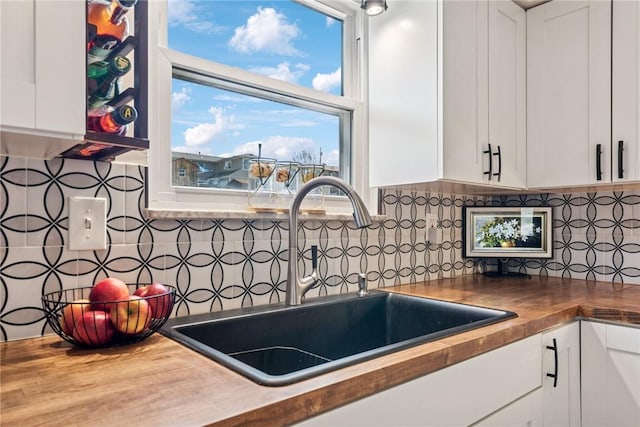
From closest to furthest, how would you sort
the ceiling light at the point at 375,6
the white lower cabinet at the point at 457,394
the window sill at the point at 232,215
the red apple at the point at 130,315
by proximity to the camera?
the white lower cabinet at the point at 457,394
the red apple at the point at 130,315
the window sill at the point at 232,215
the ceiling light at the point at 375,6

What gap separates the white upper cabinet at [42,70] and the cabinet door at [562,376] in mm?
1314

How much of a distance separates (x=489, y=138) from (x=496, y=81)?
0.25 m

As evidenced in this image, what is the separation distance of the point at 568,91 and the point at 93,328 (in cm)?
194

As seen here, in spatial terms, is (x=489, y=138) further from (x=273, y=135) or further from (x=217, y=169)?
(x=217, y=169)

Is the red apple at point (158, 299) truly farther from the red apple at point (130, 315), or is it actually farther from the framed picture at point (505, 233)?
the framed picture at point (505, 233)

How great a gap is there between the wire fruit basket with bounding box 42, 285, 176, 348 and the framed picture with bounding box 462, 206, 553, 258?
63.4 inches

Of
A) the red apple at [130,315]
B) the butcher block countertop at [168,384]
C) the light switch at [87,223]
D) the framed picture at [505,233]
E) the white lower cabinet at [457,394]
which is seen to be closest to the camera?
the butcher block countertop at [168,384]

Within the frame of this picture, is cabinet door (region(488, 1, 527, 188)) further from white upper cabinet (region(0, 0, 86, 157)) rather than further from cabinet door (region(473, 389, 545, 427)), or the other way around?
white upper cabinet (region(0, 0, 86, 157))

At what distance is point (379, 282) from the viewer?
174 cm

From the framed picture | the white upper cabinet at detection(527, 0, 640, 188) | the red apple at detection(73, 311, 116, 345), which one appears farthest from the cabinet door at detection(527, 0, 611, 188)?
the red apple at detection(73, 311, 116, 345)

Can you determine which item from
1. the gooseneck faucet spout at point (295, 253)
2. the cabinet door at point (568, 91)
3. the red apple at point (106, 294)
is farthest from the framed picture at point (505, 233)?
the red apple at point (106, 294)

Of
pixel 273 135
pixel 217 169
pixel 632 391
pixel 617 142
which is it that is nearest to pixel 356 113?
pixel 273 135

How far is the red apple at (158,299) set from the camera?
980 millimetres

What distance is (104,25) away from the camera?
0.89 m
